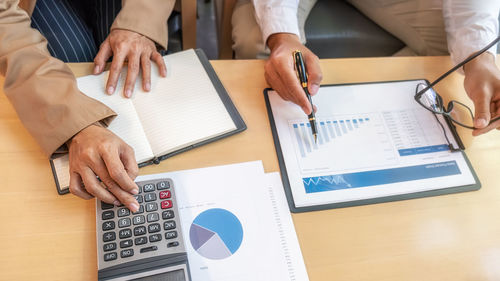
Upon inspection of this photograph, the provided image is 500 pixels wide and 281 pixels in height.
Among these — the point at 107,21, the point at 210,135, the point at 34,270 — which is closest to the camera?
the point at 34,270

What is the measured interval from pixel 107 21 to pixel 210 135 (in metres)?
0.52

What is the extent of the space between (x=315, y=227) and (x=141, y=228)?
0.27 metres

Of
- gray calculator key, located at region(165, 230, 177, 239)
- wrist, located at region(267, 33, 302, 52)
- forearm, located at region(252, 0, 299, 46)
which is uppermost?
forearm, located at region(252, 0, 299, 46)

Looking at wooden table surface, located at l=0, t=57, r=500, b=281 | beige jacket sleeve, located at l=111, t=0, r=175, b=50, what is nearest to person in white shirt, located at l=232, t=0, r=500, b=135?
wooden table surface, located at l=0, t=57, r=500, b=281

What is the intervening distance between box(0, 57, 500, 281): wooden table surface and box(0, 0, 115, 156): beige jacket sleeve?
0.04 m

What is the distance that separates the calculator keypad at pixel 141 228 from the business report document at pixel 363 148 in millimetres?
211

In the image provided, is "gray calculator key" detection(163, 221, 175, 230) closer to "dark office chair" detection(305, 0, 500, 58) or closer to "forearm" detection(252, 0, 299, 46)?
"forearm" detection(252, 0, 299, 46)

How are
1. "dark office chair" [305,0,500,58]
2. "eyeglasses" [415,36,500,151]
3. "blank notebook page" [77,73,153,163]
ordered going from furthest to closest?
"dark office chair" [305,0,500,58] → "eyeglasses" [415,36,500,151] → "blank notebook page" [77,73,153,163]

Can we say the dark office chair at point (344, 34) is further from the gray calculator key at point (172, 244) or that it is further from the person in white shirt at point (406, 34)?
the gray calculator key at point (172, 244)

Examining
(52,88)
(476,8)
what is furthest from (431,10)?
(52,88)

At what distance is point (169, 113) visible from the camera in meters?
0.60

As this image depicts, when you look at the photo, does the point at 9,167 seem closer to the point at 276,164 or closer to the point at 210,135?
the point at 210,135

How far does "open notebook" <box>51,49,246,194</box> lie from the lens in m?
0.56

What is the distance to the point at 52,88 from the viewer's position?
0.56 metres
